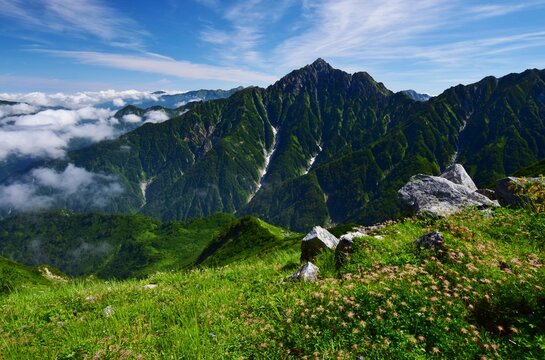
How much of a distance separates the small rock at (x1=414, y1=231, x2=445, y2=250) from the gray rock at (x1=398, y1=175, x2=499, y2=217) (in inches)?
453

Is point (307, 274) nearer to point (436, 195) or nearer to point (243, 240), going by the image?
point (436, 195)

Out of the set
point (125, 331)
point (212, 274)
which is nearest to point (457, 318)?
point (125, 331)

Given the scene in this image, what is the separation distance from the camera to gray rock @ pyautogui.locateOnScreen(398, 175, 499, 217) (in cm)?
2466

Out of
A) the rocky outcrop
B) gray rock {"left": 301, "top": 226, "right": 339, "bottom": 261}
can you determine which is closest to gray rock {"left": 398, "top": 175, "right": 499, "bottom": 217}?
the rocky outcrop

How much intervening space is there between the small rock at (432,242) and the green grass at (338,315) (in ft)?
0.89

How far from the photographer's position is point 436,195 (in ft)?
87.1

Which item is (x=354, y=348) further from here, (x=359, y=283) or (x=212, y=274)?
(x=212, y=274)

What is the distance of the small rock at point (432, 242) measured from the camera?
473 inches

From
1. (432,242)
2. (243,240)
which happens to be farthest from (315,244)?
(243,240)

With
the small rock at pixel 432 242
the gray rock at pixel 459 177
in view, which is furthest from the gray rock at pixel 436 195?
the small rock at pixel 432 242

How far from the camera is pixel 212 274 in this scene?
1603cm

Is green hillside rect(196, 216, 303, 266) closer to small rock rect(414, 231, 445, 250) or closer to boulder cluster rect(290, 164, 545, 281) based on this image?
boulder cluster rect(290, 164, 545, 281)

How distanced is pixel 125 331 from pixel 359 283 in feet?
21.0

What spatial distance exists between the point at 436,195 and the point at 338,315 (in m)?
20.4
